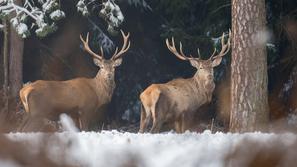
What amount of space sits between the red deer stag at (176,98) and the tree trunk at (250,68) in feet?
8.14

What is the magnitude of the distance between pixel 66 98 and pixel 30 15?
7.22 feet

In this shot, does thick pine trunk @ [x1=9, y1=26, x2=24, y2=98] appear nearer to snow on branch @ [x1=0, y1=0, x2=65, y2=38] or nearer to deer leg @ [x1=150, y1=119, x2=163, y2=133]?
snow on branch @ [x1=0, y1=0, x2=65, y2=38]

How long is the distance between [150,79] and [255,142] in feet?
44.9

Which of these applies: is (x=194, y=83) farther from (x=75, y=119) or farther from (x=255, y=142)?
(x=255, y=142)

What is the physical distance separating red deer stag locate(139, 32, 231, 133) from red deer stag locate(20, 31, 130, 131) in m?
1.22

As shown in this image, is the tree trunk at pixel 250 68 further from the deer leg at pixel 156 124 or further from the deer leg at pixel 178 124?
the deer leg at pixel 178 124

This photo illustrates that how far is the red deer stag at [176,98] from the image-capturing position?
1388cm

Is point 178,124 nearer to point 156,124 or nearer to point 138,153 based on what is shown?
point 156,124

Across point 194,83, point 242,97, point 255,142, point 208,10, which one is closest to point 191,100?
point 194,83

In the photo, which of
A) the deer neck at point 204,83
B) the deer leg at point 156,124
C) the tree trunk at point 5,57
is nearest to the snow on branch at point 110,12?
the tree trunk at point 5,57

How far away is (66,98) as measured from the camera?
47.9 ft

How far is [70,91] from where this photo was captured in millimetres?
14672

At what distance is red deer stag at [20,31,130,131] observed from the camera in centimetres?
1411

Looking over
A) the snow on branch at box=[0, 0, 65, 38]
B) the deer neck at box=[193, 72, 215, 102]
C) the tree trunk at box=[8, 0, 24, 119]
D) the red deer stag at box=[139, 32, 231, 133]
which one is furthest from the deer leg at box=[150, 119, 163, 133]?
the tree trunk at box=[8, 0, 24, 119]
